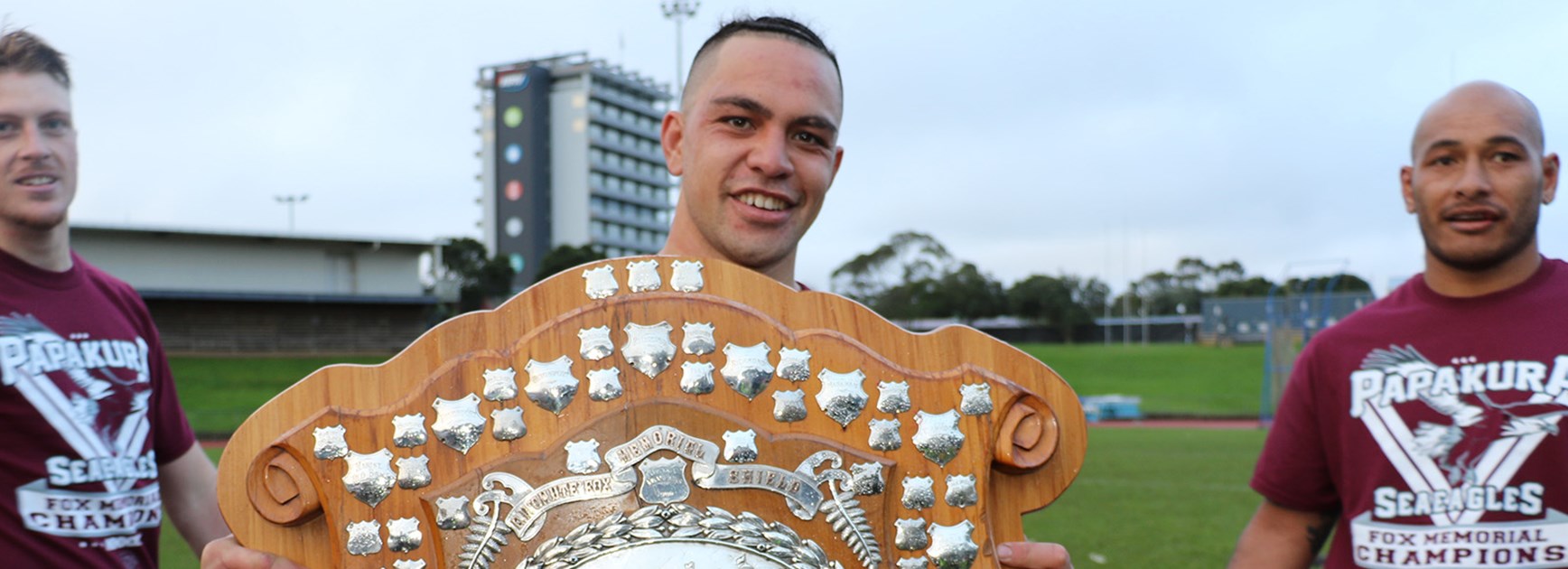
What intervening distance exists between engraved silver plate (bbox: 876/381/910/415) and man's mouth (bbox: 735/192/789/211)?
0.54 metres

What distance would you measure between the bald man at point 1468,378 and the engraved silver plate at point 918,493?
1.58 meters

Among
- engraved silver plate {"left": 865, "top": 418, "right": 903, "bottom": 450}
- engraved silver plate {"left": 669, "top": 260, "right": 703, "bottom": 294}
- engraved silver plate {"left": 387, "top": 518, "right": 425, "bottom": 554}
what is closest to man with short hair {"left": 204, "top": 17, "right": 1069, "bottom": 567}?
engraved silver plate {"left": 669, "top": 260, "right": 703, "bottom": 294}

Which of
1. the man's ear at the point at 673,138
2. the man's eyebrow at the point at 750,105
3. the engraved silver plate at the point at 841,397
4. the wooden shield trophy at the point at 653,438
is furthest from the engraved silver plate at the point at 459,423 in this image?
the man's ear at the point at 673,138

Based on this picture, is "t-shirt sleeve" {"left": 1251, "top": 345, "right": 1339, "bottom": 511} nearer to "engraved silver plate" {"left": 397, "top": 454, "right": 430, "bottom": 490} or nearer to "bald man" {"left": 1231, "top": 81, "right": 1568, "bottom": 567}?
"bald man" {"left": 1231, "top": 81, "right": 1568, "bottom": 567}

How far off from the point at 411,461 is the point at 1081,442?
93cm

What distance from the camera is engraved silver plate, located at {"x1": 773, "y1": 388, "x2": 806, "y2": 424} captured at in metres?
1.57

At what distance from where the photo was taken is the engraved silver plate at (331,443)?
1.53m

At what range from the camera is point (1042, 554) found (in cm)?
165

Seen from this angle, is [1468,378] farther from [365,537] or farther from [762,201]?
[365,537]

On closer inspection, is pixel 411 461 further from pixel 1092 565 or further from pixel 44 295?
pixel 1092 565

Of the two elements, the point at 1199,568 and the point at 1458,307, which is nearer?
the point at 1458,307

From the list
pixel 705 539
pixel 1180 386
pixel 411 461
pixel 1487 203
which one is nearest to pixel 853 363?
pixel 705 539

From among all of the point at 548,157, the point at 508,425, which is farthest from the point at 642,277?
the point at 548,157

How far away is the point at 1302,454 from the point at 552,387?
2.08 metres
